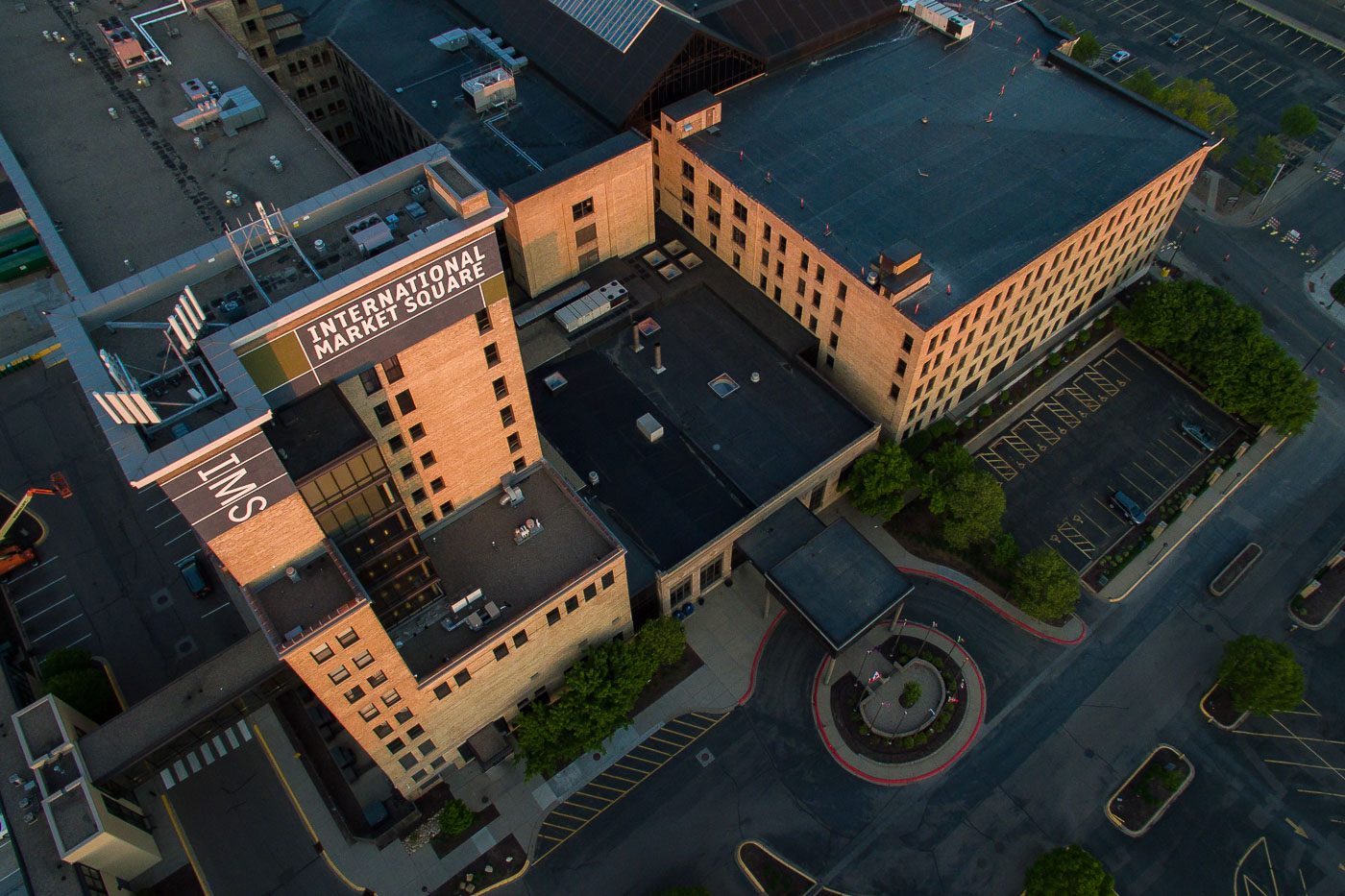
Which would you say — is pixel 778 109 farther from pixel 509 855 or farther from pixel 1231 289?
pixel 509 855

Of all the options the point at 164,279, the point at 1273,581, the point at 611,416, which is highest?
the point at 164,279

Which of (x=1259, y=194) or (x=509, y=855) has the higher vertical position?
(x=1259, y=194)

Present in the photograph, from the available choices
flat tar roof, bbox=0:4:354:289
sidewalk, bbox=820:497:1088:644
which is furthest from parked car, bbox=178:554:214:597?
sidewalk, bbox=820:497:1088:644

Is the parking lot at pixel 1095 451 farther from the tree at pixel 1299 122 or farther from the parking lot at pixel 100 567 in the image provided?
the parking lot at pixel 100 567

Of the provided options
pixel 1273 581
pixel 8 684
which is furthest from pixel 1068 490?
pixel 8 684

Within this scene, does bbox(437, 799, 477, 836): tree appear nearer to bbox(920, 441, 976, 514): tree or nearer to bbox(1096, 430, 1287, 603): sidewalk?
bbox(920, 441, 976, 514): tree
